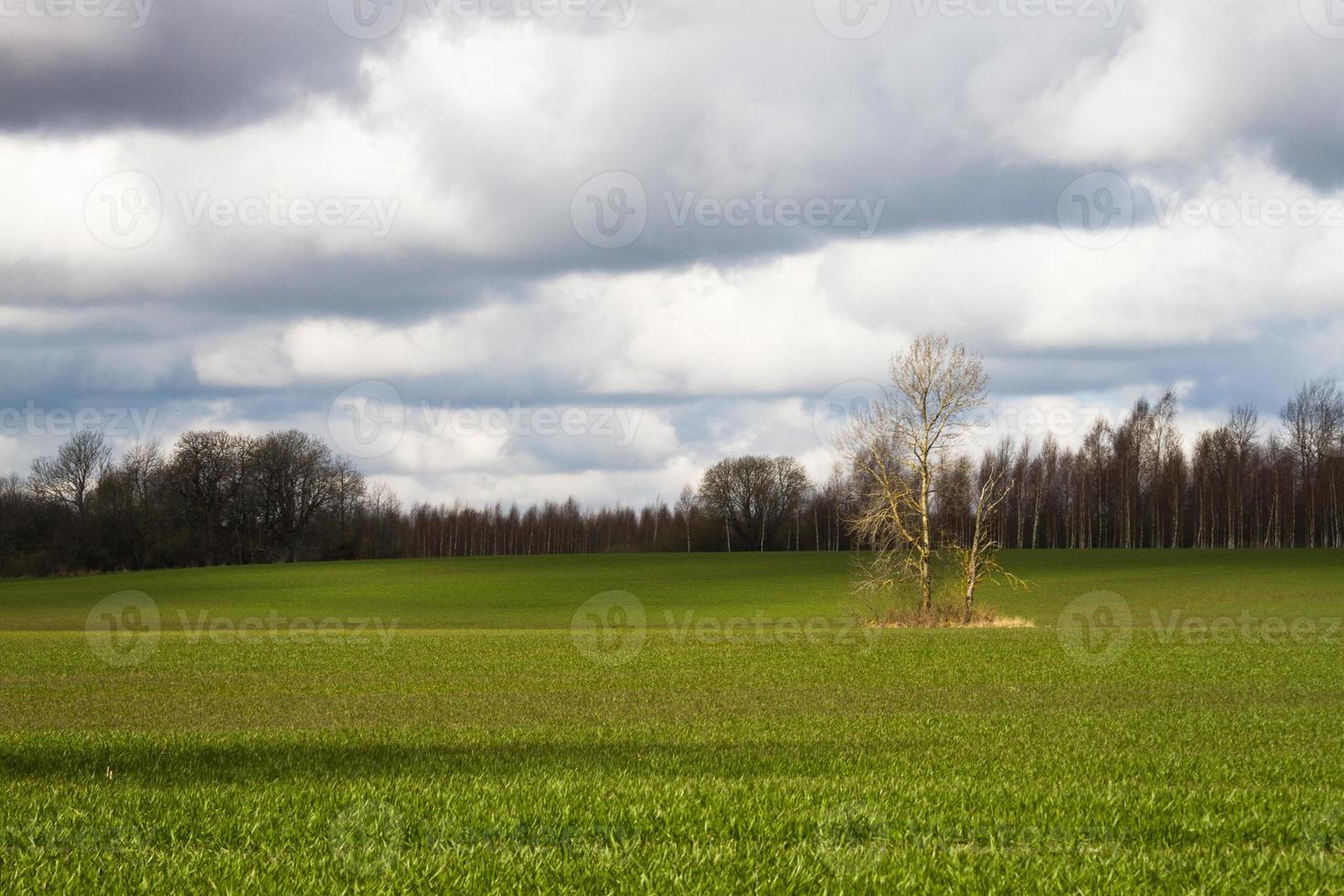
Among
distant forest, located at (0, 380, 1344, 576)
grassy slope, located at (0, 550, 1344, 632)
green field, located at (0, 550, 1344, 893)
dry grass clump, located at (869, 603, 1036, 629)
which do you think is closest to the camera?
green field, located at (0, 550, 1344, 893)

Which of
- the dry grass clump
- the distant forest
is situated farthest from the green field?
the distant forest

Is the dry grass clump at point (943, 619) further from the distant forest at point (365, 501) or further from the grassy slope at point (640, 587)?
the distant forest at point (365, 501)

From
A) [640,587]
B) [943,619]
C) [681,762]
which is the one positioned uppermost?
[681,762]

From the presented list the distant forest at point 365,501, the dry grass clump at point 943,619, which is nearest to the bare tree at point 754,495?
the distant forest at point 365,501

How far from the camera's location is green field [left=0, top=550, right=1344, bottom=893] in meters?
7.49

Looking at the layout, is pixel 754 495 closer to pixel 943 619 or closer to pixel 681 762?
pixel 943 619

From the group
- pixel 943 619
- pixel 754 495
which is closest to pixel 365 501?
pixel 754 495

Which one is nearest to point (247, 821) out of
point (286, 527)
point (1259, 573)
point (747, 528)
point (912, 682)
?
point (912, 682)

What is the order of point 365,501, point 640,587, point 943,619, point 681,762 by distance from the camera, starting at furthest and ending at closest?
point 365,501
point 640,587
point 943,619
point 681,762

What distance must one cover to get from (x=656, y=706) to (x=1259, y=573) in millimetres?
60698

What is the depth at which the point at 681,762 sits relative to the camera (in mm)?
13172

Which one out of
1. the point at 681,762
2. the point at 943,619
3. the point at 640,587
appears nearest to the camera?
the point at 681,762

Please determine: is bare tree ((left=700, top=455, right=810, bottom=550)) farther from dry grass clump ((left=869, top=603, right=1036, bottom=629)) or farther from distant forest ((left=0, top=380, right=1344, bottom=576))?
dry grass clump ((left=869, top=603, right=1036, bottom=629))

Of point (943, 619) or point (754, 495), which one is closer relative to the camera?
point (943, 619)
